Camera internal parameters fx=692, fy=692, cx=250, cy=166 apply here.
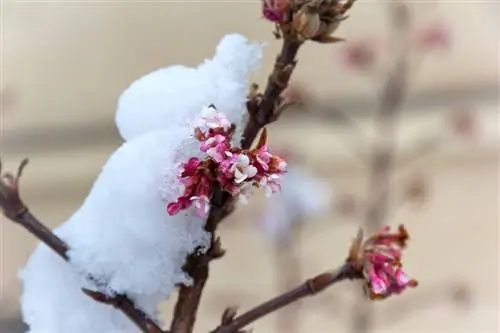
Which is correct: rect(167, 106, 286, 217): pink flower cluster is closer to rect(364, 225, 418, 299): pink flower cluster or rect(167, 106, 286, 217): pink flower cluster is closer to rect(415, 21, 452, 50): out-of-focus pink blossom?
rect(364, 225, 418, 299): pink flower cluster

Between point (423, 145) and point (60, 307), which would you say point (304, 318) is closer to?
point (423, 145)

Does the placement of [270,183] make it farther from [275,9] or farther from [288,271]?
[288,271]

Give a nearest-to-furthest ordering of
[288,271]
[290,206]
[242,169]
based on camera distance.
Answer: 1. [242,169]
2. [290,206]
3. [288,271]

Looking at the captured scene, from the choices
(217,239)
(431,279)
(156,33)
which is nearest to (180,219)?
(217,239)

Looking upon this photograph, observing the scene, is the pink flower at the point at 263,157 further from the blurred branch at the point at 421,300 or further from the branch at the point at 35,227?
the blurred branch at the point at 421,300

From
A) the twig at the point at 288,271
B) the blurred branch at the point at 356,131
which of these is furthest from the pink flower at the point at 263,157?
the blurred branch at the point at 356,131

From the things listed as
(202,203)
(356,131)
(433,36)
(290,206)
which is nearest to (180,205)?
(202,203)

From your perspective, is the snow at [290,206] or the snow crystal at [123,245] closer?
the snow crystal at [123,245]
